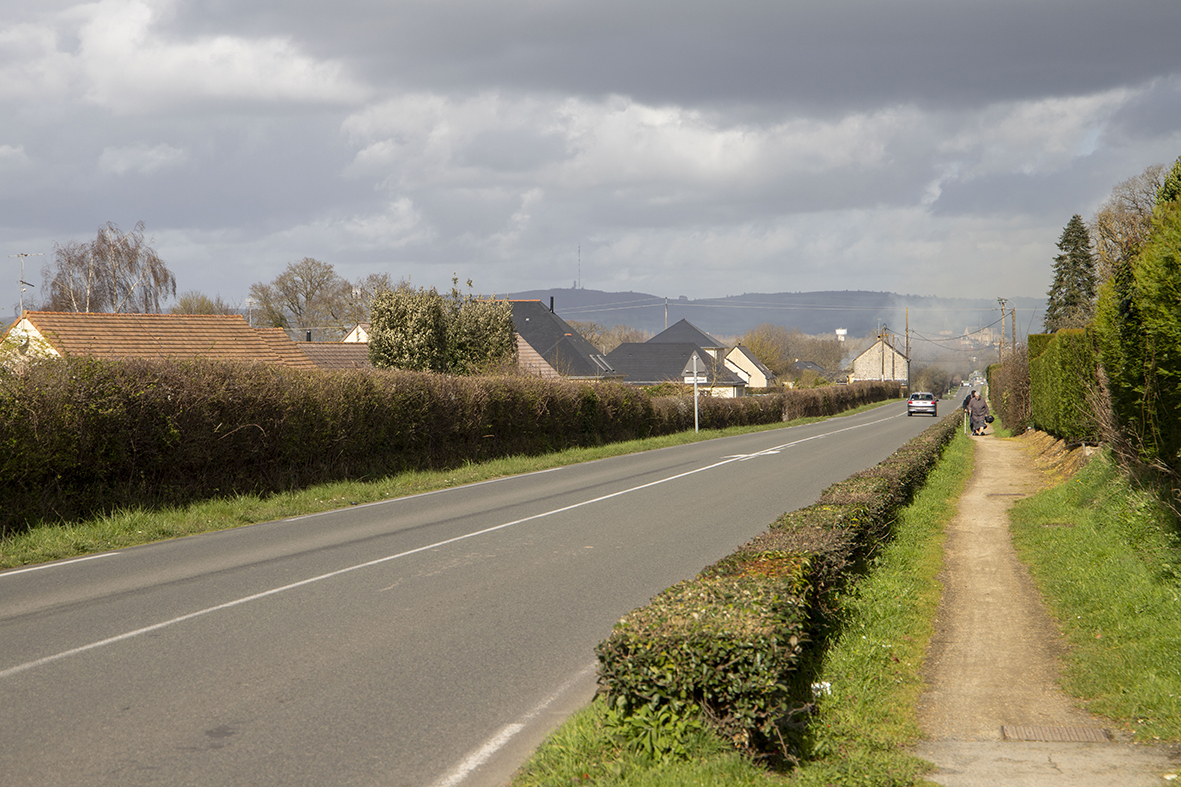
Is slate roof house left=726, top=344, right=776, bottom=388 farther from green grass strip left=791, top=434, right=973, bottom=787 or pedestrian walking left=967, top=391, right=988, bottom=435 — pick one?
green grass strip left=791, top=434, right=973, bottom=787

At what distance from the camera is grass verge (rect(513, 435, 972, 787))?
3.85m

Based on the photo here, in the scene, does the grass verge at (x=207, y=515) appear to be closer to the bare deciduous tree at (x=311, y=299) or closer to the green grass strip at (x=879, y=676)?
the green grass strip at (x=879, y=676)

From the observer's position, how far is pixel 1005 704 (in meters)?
5.15

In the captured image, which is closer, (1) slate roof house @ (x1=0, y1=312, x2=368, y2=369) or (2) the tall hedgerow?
(2) the tall hedgerow

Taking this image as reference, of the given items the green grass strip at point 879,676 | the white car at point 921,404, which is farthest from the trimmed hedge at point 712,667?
the white car at point 921,404

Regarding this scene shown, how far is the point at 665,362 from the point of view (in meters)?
75.1

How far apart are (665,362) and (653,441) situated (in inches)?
1840

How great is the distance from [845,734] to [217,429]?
1156 centimetres

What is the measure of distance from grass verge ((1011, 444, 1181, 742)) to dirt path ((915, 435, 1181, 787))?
0.18 metres

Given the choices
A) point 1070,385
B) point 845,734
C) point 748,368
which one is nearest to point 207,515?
point 845,734

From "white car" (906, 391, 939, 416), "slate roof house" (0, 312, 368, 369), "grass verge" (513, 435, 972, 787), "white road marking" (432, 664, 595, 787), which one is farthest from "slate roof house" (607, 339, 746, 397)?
"white road marking" (432, 664, 595, 787)

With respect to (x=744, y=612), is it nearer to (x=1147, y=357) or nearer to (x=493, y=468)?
(x=1147, y=357)

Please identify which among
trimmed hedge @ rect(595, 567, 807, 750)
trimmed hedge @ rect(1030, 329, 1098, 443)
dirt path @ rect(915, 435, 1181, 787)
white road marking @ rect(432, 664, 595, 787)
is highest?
trimmed hedge @ rect(1030, 329, 1098, 443)

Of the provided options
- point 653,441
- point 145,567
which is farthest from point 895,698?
point 653,441
